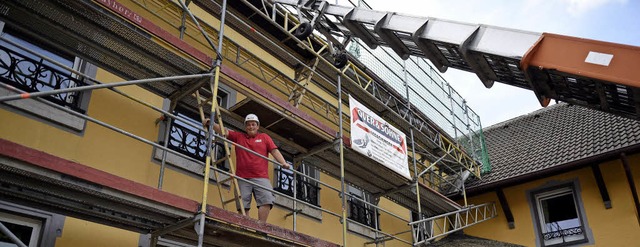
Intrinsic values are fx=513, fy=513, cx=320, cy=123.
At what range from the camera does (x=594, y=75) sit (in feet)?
21.7

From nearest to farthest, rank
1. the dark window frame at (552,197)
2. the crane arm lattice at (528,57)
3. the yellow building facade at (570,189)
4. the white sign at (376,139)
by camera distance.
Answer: the crane arm lattice at (528,57) → the white sign at (376,139) → the yellow building facade at (570,189) → the dark window frame at (552,197)

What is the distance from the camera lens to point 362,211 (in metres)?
12.2

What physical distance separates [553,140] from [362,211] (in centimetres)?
779

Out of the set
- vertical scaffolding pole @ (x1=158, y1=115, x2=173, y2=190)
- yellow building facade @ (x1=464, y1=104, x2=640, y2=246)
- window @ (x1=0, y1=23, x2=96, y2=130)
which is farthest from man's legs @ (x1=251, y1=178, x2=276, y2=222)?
yellow building facade @ (x1=464, y1=104, x2=640, y2=246)

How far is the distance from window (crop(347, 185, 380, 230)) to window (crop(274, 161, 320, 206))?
4.68ft

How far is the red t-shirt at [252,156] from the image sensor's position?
24.7ft

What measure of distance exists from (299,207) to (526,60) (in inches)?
197

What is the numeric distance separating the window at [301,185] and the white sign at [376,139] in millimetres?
1229

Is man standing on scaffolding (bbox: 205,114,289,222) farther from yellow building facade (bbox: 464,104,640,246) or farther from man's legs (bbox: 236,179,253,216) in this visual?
yellow building facade (bbox: 464,104,640,246)

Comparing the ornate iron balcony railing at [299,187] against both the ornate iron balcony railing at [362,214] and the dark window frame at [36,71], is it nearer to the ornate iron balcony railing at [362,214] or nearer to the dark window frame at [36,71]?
the ornate iron balcony railing at [362,214]

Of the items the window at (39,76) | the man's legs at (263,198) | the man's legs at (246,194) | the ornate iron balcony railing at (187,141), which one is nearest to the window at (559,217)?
the man's legs at (263,198)

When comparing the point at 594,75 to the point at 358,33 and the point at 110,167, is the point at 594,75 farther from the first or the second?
Answer: the point at 110,167

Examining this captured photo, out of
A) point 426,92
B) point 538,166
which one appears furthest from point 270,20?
point 538,166

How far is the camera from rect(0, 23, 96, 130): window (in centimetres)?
635
